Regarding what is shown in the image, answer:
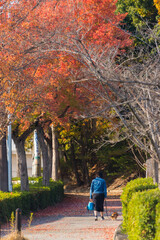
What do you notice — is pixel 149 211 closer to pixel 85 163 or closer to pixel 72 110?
pixel 72 110

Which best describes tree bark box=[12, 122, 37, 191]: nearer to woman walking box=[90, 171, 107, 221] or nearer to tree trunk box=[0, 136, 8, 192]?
tree trunk box=[0, 136, 8, 192]

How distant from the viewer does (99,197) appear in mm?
14258

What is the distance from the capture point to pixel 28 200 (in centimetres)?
1675

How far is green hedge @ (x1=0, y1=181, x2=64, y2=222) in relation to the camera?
13898mm

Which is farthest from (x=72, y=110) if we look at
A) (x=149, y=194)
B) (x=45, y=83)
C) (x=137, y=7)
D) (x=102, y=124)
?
(x=149, y=194)

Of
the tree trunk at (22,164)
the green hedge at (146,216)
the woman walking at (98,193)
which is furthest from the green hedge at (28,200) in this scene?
the green hedge at (146,216)

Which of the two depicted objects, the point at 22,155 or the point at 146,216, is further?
the point at 22,155

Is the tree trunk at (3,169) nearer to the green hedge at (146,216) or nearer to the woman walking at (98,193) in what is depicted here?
the woman walking at (98,193)

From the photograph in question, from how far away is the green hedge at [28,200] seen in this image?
45.6 ft

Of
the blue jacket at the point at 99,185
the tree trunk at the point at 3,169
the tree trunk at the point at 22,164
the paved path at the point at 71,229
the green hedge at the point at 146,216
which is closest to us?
the green hedge at the point at 146,216

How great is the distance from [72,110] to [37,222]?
6.77 m

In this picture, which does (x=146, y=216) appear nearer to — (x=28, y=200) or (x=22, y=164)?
(x=28, y=200)

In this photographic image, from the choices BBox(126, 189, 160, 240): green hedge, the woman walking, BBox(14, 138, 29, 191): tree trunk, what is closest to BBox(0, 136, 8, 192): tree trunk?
BBox(14, 138, 29, 191): tree trunk

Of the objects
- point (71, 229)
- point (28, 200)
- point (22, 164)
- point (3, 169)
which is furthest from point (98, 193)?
point (22, 164)
